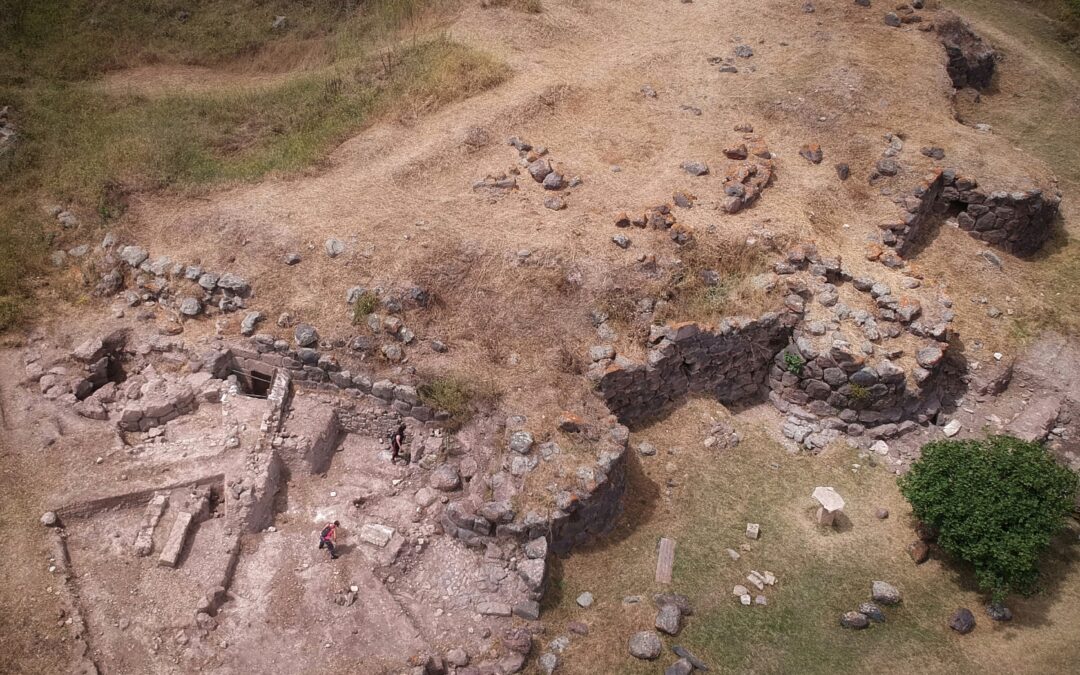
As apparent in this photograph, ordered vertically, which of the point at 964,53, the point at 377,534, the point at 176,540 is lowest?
the point at 377,534

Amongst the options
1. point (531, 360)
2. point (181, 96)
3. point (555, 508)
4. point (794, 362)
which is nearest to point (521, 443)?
point (555, 508)

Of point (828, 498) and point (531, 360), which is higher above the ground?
point (531, 360)

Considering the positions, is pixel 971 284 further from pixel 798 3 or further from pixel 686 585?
pixel 798 3

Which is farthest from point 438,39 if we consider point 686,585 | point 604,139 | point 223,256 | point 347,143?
point 686,585

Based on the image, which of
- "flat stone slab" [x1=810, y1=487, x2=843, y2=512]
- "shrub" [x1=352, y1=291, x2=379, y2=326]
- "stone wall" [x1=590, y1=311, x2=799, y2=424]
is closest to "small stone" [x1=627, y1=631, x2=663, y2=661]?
"flat stone slab" [x1=810, y1=487, x2=843, y2=512]

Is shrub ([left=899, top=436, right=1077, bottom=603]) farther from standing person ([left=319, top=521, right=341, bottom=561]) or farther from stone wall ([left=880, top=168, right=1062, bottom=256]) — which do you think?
standing person ([left=319, top=521, right=341, bottom=561])

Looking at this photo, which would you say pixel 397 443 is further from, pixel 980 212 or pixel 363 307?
pixel 980 212
